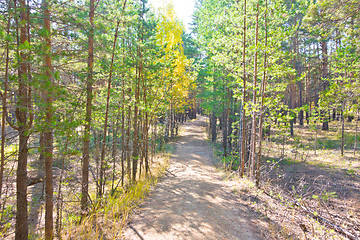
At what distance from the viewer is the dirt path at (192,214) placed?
4.28 metres

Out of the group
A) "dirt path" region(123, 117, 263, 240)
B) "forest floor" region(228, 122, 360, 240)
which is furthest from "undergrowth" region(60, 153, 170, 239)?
"forest floor" region(228, 122, 360, 240)

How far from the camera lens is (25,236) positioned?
4.36 metres

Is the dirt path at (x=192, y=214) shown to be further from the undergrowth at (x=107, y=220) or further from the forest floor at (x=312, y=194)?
the forest floor at (x=312, y=194)

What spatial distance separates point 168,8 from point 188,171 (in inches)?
429

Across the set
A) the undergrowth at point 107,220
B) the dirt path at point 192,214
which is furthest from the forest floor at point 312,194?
the undergrowth at point 107,220

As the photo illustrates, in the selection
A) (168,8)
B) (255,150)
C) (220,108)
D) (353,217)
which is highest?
(168,8)

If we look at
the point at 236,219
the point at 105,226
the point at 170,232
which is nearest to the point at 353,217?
the point at 236,219

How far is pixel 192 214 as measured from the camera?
5145 mm

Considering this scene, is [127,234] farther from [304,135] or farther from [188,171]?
[304,135]

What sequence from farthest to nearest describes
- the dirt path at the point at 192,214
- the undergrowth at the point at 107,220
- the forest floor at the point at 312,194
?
the forest floor at the point at 312,194
the dirt path at the point at 192,214
the undergrowth at the point at 107,220

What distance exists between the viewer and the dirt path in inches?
169

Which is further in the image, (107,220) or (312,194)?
(312,194)

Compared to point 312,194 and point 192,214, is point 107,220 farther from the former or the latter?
point 312,194

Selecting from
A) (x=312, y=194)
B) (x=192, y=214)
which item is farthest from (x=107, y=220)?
(x=312, y=194)
